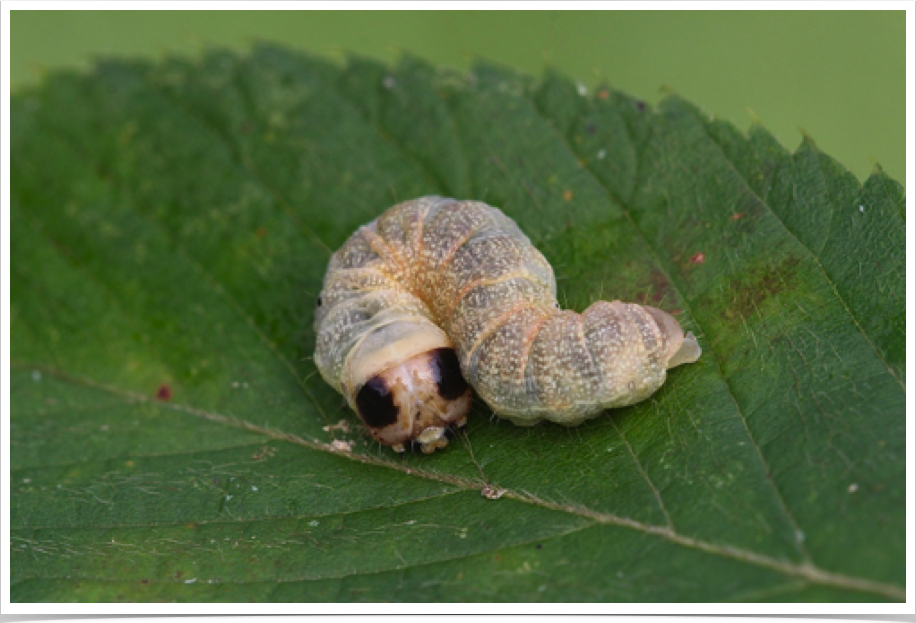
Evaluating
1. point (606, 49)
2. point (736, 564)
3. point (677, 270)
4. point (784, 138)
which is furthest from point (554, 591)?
point (606, 49)

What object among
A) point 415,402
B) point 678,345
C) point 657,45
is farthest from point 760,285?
point 657,45

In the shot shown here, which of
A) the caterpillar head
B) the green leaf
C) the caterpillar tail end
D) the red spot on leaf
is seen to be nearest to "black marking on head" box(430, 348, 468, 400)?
the caterpillar head

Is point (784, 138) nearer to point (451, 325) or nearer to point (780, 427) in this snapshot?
point (780, 427)

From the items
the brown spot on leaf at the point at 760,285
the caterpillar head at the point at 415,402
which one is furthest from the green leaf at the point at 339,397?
the caterpillar head at the point at 415,402

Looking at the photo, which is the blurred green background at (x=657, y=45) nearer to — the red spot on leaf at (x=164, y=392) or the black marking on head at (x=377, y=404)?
the red spot on leaf at (x=164, y=392)

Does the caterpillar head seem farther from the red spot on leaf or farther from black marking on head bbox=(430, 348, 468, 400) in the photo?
the red spot on leaf

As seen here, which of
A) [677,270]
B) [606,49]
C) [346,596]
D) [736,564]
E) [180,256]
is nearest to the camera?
[736,564]
